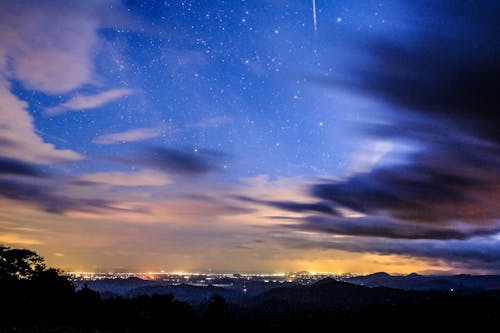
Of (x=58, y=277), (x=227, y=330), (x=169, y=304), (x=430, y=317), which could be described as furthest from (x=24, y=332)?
(x=430, y=317)

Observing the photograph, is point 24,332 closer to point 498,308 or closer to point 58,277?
point 58,277

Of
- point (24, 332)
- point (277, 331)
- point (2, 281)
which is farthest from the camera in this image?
point (277, 331)

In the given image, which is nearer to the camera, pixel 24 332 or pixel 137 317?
pixel 24 332

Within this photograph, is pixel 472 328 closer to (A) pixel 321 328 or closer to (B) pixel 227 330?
(A) pixel 321 328

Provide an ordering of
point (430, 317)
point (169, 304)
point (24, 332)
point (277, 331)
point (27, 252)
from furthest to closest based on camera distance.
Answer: point (430, 317) < point (277, 331) < point (169, 304) < point (27, 252) < point (24, 332)

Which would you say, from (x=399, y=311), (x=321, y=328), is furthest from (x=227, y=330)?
(x=399, y=311)

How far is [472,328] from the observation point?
132 m

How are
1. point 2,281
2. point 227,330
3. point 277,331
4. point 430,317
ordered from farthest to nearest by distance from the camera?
→ 1. point 430,317
2. point 277,331
3. point 227,330
4. point 2,281

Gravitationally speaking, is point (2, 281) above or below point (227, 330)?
above

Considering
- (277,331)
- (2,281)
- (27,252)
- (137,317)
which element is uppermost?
(27,252)

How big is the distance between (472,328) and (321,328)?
155 feet

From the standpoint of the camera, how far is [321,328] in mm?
151625

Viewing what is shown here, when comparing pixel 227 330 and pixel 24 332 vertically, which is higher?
Result: pixel 24 332

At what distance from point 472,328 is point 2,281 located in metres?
128
